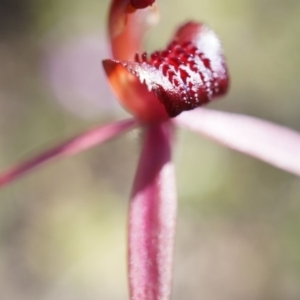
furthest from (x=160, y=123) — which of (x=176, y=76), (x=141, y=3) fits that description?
(x=141, y=3)

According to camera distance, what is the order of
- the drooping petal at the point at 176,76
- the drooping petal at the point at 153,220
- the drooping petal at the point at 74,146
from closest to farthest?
the drooping petal at the point at 153,220 < the drooping petal at the point at 176,76 < the drooping petal at the point at 74,146

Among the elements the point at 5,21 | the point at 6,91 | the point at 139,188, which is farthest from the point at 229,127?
the point at 5,21

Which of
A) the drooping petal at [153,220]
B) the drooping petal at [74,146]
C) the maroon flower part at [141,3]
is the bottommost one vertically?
the drooping petal at [153,220]

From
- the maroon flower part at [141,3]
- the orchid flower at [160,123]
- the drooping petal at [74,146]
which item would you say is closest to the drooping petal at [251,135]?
the orchid flower at [160,123]

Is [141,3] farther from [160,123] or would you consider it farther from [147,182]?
[147,182]

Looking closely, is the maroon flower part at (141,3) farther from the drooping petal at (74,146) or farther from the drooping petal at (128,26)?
the drooping petal at (74,146)

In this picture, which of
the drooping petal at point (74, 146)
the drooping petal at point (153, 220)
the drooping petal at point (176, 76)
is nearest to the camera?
the drooping petal at point (153, 220)

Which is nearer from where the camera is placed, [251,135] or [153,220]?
[153,220]
